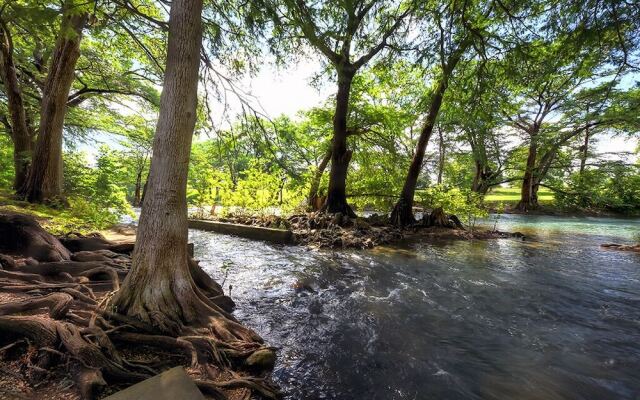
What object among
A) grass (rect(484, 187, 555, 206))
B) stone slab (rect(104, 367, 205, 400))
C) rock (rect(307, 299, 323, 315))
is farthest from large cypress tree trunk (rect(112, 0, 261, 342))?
grass (rect(484, 187, 555, 206))

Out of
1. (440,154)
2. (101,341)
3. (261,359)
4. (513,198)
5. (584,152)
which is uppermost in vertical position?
(440,154)

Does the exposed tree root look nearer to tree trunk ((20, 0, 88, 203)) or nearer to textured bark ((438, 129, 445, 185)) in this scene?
tree trunk ((20, 0, 88, 203))

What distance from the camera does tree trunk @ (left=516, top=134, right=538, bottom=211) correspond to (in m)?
24.6

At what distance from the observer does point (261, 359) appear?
3.03 meters

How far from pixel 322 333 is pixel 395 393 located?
1.37 meters

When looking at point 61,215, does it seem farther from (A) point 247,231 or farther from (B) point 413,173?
(B) point 413,173

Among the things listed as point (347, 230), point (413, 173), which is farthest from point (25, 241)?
point (413, 173)

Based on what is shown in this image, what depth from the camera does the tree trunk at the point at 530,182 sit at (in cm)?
2457

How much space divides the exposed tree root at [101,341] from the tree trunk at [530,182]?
2765 cm

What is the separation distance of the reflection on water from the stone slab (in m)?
1.07

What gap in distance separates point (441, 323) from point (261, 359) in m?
2.89

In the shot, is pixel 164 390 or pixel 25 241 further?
pixel 25 241

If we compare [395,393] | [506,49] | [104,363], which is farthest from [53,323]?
[506,49]

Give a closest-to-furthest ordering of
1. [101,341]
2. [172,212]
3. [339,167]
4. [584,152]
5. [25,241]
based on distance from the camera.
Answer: [101,341]
[172,212]
[25,241]
[339,167]
[584,152]
